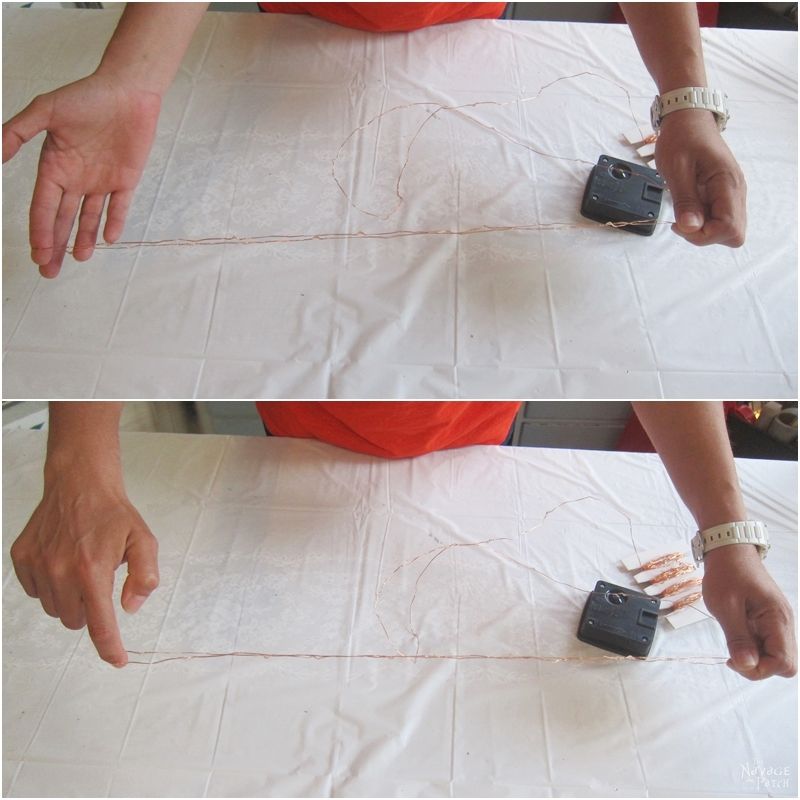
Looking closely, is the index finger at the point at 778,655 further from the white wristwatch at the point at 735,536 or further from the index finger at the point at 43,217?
the index finger at the point at 43,217

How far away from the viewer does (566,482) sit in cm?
94

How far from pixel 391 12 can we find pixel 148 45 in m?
0.35

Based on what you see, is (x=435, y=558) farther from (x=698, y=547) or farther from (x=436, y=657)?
(x=698, y=547)

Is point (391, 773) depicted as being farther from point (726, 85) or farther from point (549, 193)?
point (726, 85)

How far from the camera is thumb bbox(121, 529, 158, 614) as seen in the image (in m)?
0.70

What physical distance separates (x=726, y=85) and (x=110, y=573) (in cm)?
97

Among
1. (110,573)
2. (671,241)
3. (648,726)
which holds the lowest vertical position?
(648,726)

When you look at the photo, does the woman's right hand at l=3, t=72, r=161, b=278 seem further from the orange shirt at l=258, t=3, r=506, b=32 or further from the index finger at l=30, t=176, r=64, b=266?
the orange shirt at l=258, t=3, r=506, b=32

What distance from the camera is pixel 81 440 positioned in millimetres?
781

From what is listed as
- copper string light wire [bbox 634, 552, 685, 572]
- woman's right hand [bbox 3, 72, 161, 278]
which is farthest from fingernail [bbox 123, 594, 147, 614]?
copper string light wire [bbox 634, 552, 685, 572]

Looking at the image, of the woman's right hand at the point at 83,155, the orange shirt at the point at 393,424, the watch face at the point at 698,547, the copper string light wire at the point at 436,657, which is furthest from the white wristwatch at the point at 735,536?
the woman's right hand at the point at 83,155

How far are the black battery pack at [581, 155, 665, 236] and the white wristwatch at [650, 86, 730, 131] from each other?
0.07 metres

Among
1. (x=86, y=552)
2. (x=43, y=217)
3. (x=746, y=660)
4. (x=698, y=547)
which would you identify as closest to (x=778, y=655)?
(x=746, y=660)

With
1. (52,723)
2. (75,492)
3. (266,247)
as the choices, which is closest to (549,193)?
(266,247)
